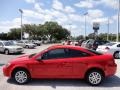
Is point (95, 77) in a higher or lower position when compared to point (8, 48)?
lower

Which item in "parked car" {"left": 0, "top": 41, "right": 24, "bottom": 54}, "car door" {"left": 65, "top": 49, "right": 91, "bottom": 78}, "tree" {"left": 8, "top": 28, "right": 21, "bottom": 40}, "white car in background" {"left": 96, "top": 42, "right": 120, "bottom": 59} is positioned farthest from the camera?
"tree" {"left": 8, "top": 28, "right": 21, "bottom": 40}

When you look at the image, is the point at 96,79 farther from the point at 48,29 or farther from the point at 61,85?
the point at 48,29

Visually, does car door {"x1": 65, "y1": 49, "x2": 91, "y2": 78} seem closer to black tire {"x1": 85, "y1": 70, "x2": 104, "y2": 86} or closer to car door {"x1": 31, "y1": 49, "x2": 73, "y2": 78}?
car door {"x1": 31, "y1": 49, "x2": 73, "y2": 78}

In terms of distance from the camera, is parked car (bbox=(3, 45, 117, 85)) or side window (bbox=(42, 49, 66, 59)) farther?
side window (bbox=(42, 49, 66, 59))

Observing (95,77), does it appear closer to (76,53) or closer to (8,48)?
(76,53)

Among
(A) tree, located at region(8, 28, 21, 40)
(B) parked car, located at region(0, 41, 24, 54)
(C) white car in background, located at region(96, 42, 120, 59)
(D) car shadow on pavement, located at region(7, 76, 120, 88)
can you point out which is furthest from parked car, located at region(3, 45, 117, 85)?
(A) tree, located at region(8, 28, 21, 40)

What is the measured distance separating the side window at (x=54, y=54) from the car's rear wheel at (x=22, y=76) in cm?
93

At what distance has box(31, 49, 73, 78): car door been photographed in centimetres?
963

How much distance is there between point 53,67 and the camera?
31.7ft

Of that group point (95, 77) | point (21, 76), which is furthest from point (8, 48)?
point (95, 77)

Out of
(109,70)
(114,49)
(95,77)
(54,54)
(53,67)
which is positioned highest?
(54,54)

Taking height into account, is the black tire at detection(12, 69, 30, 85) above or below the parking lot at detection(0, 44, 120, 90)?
above

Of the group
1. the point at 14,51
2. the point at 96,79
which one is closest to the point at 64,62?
the point at 96,79

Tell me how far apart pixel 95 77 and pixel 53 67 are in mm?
1606
